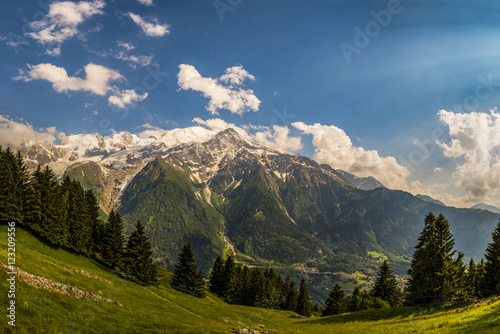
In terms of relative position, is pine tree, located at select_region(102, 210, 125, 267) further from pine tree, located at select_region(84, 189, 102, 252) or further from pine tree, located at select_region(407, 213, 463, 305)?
pine tree, located at select_region(407, 213, 463, 305)

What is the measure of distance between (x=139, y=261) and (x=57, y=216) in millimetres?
21479

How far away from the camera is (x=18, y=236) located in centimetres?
5119

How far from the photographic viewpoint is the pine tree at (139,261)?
6378 cm

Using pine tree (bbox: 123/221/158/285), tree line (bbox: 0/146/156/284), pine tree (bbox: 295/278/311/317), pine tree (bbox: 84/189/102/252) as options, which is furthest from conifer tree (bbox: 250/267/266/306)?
pine tree (bbox: 84/189/102/252)

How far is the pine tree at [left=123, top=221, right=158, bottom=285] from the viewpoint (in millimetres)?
63781

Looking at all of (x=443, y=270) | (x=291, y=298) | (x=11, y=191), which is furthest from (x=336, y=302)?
(x=11, y=191)

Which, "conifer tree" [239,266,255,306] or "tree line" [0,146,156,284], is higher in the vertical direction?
"tree line" [0,146,156,284]

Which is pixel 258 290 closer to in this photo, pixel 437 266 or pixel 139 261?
pixel 139 261

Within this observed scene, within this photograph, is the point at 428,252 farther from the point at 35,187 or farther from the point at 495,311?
the point at 35,187

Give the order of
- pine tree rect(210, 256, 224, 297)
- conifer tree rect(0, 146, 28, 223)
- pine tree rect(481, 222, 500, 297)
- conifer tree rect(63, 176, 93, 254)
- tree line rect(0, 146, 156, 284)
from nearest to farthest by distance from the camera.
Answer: pine tree rect(481, 222, 500, 297), conifer tree rect(0, 146, 28, 223), tree line rect(0, 146, 156, 284), conifer tree rect(63, 176, 93, 254), pine tree rect(210, 256, 224, 297)

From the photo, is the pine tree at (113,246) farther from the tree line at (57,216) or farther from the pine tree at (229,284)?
the pine tree at (229,284)

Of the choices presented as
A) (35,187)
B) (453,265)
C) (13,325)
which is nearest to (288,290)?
(453,265)

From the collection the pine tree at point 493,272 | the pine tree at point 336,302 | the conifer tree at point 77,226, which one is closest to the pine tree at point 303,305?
the pine tree at point 336,302

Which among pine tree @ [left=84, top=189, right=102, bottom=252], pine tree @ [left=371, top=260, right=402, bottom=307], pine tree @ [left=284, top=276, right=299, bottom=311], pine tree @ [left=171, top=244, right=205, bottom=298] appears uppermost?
pine tree @ [left=371, top=260, right=402, bottom=307]
